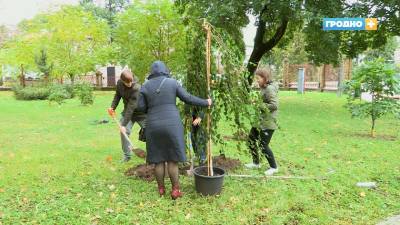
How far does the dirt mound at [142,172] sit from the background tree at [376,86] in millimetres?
5811

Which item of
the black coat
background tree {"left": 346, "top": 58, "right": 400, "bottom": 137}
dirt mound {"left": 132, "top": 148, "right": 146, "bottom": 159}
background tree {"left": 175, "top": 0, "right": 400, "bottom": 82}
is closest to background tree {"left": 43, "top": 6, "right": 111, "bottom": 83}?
background tree {"left": 175, "top": 0, "right": 400, "bottom": 82}

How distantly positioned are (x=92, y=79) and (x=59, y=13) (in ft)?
34.9

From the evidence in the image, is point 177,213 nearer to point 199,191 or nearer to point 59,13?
point 199,191

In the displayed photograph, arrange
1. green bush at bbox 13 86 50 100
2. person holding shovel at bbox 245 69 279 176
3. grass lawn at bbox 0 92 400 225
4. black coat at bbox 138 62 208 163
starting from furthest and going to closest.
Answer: green bush at bbox 13 86 50 100 < person holding shovel at bbox 245 69 279 176 < black coat at bbox 138 62 208 163 < grass lawn at bbox 0 92 400 225

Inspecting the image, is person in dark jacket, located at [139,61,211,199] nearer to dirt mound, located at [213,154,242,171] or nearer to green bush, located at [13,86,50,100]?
dirt mound, located at [213,154,242,171]

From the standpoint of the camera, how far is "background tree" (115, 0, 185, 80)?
24.4m

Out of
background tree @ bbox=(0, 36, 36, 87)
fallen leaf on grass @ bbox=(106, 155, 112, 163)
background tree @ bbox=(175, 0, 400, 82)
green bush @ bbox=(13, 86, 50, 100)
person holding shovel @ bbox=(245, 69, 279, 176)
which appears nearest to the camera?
person holding shovel @ bbox=(245, 69, 279, 176)

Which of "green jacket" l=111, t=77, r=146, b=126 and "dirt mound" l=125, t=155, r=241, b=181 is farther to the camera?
"green jacket" l=111, t=77, r=146, b=126

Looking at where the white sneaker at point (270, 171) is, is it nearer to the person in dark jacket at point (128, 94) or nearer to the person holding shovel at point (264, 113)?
the person holding shovel at point (264, 113)

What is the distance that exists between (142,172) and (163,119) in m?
1.67

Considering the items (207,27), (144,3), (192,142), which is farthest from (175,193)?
(144,3)

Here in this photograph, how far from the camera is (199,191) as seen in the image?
5.58m

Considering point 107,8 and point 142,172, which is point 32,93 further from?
point 107,8

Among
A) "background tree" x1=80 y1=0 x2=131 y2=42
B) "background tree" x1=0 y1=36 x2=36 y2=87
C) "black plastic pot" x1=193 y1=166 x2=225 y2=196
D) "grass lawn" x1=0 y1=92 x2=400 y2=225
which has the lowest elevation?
"grass lawn" x1=0 y1=92 x2=400 y2=225
